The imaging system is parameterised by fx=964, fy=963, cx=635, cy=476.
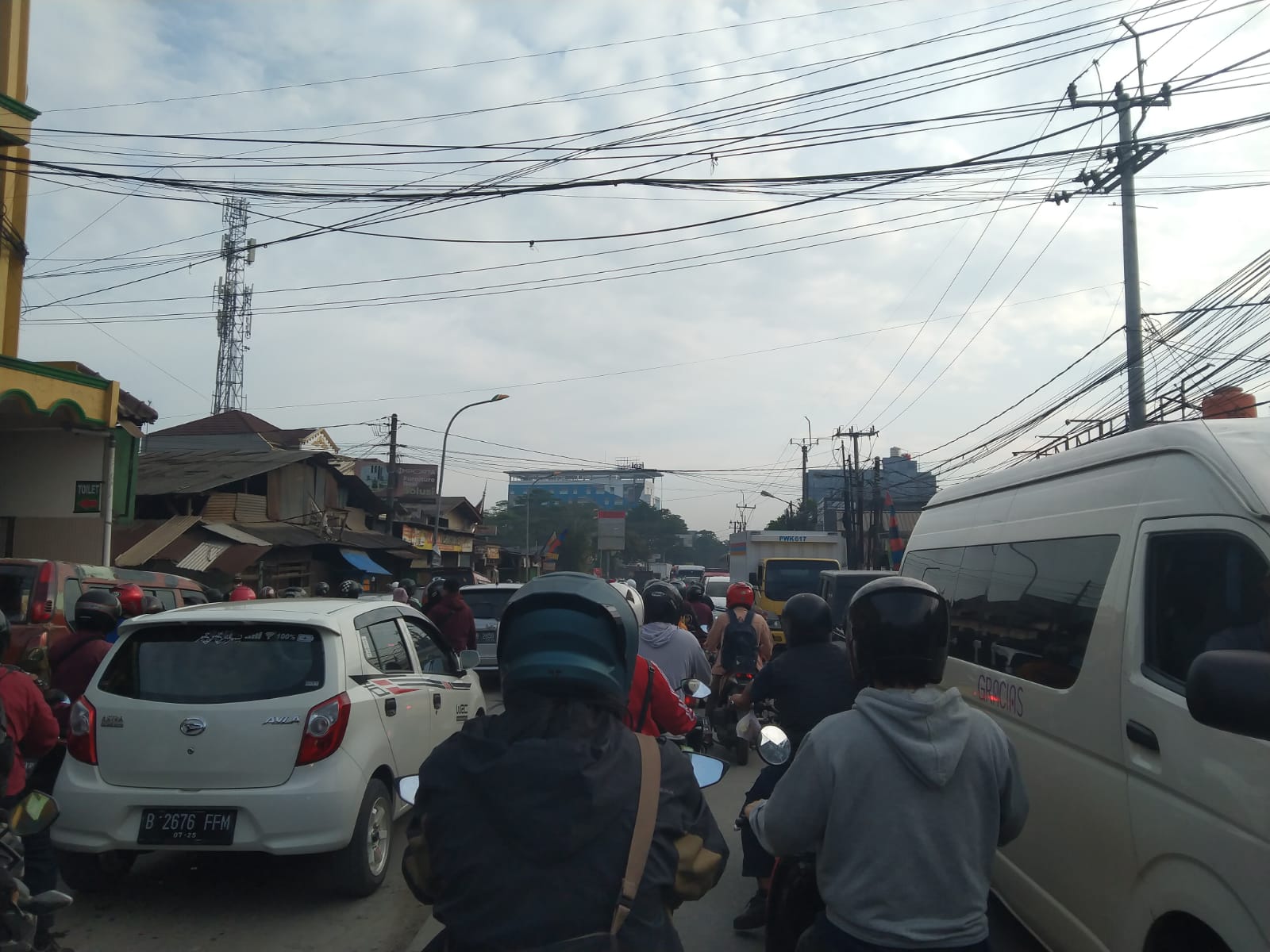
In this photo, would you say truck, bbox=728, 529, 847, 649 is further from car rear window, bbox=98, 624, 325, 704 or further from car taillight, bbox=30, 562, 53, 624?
car rear window, bbox=98, 624, 325, 704

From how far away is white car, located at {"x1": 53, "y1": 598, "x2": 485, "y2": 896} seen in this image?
5.03 m

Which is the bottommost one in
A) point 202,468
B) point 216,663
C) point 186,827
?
point 186,827

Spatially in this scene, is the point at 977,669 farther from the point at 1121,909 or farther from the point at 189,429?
the point at 189,429

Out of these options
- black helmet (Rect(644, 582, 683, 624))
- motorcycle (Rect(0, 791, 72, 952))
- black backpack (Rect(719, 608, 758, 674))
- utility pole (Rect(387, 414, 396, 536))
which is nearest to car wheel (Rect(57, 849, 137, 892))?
motorcycle (Rect(0, 791, 72, 952))

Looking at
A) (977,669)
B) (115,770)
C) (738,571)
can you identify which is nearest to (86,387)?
(115,770)

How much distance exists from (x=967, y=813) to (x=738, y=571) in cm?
2575

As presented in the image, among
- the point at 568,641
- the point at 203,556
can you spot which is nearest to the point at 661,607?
the point at 568,641

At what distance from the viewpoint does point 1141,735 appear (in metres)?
3.25

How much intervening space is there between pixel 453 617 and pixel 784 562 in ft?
43.8

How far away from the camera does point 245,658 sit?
17.5ft

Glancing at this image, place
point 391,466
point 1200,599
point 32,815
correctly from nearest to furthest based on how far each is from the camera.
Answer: point 1200,599, point 32,815, point 391,466

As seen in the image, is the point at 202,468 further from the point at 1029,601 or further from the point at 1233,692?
the point at 1233,692

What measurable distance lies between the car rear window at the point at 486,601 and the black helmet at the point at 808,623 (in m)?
10.5

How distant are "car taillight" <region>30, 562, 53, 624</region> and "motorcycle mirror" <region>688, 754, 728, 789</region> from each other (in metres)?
7.89
